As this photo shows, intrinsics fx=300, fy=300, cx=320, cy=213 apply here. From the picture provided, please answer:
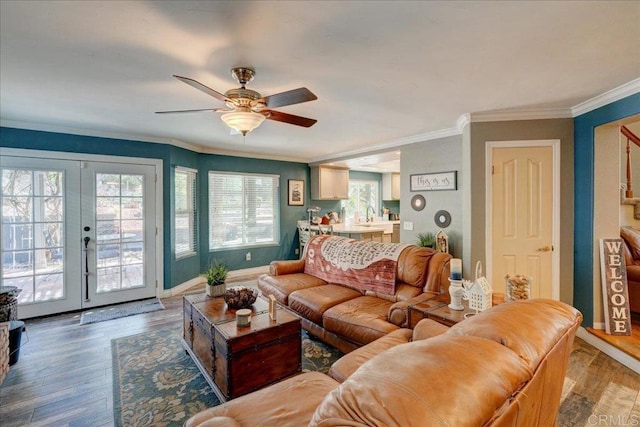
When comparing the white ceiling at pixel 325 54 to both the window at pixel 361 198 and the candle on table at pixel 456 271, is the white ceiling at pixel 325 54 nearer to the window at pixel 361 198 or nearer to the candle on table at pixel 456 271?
the candle on table at pixel 456 271

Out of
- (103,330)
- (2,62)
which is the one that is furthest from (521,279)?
(103,330)

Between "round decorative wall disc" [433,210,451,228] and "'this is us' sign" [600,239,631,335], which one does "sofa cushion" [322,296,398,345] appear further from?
"'this is us' sign" [600,239,631,335]

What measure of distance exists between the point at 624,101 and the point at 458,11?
87.9 inches

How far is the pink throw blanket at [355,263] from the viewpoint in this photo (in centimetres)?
310

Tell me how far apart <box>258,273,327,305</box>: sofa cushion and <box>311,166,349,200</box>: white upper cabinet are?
2.94 meters

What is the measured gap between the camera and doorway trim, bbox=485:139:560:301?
3.18m

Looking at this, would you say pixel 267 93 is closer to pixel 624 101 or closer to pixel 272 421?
pixel 272 421

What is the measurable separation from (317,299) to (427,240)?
1.97 metres

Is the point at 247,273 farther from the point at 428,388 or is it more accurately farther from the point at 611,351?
the point at 428,388

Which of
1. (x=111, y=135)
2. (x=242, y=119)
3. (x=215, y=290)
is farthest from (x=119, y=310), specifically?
(x=242, y=119)

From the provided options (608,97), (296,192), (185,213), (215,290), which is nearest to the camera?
(608,97)

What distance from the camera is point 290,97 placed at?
6.59ft

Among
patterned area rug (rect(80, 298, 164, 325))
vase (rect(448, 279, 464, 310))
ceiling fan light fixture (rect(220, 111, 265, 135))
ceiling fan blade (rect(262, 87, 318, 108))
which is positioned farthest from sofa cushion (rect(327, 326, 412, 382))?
patterned area rug (rect(80, 298, 164, 325))

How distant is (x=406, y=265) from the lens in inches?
118
